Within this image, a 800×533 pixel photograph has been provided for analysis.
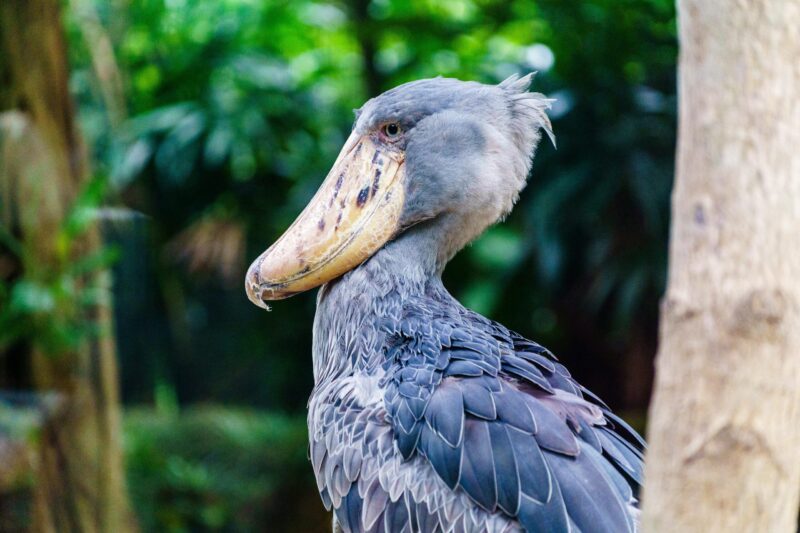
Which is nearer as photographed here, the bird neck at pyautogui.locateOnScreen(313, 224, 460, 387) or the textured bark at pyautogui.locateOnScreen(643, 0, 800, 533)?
the textured bark at pyautogui.locateOnScreen(643, 0, 800, 533)

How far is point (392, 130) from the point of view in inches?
100.0

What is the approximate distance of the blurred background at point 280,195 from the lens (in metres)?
5.28

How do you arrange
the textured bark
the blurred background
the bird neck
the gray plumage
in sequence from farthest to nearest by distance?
the blurred background, the bird neck, the gray plumage, the textured bark

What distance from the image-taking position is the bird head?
248cm

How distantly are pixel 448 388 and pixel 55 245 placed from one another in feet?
9.32

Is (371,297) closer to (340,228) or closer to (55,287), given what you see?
(340,228)

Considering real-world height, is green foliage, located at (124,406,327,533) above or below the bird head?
below

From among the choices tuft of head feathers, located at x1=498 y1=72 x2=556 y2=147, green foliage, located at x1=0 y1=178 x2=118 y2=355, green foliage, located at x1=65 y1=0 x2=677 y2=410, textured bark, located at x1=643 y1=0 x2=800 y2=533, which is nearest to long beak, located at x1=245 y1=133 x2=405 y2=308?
tuft of head feathers, located at x1=498 y1=72 x2=556 y2=147

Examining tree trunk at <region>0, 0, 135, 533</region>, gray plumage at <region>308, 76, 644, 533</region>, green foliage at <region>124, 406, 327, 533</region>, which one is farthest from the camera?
green foliage at <region>124, 406, 327, 533</region>

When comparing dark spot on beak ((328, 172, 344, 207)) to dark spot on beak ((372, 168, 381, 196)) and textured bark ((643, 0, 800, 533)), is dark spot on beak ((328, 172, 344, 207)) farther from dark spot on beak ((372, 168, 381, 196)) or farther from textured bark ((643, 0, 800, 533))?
textured bark ((643, 0, 800, 533))

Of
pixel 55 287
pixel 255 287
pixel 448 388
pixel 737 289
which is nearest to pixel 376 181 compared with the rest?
pixel 255 287

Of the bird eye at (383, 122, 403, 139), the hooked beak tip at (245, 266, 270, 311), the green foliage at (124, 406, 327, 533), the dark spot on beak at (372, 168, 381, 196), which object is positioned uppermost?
the bird eye at (383, 122, 403, 139)

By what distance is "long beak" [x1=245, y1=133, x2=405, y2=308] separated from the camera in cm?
247

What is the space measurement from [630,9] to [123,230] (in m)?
3.20
